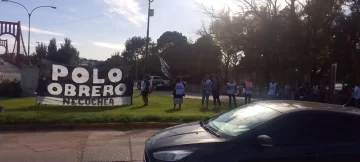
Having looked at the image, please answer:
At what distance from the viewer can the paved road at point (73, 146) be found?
7055 mm

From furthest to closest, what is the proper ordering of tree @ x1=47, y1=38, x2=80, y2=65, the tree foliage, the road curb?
tree @ x1=47, y1=38, x2=80, y2=65 → the tree foliage → the road curb

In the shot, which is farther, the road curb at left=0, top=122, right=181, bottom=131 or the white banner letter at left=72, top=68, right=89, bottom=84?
the white banner letter at left=72, top=68, right=89, bottom=84

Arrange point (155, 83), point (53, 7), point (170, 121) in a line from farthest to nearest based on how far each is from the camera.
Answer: point (155, 83) < point (53, 7) < point (170, 121)

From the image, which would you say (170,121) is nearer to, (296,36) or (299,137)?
(299,137)

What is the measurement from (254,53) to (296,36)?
5.86m

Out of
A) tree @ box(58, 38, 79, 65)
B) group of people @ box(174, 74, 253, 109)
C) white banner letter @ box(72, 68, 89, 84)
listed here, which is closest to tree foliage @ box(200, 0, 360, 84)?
group of people @ box(174, 74, 253, 109)

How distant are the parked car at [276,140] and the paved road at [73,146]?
8.81 feet

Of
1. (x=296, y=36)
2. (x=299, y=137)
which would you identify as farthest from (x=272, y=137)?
(x=296, y=36)

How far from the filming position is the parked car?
4.30 metres

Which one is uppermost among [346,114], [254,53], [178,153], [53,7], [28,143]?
[53,7]

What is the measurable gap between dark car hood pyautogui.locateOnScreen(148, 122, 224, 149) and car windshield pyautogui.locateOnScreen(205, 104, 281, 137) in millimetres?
195

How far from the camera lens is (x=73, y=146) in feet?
26.1

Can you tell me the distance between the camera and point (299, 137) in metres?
4.49

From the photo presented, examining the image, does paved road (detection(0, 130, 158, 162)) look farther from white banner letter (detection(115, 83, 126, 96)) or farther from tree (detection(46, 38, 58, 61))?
tree (detection(46, 38, 58, 61))
